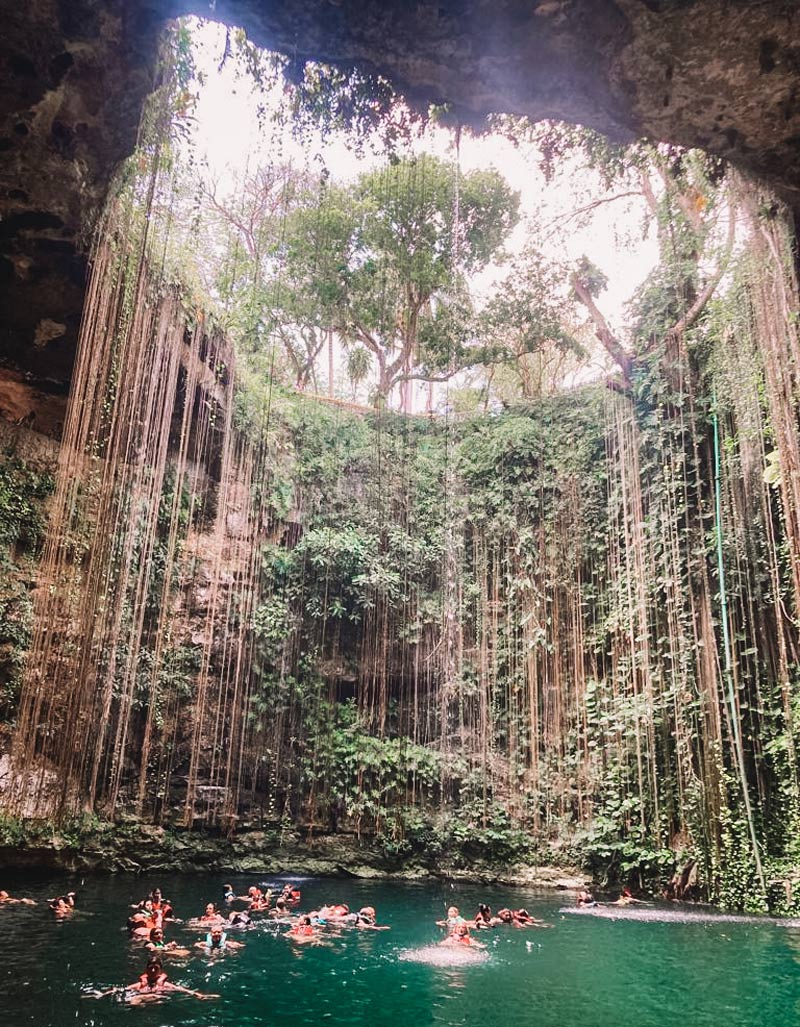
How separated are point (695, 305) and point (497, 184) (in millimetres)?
4272

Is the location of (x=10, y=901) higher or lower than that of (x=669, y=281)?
lower

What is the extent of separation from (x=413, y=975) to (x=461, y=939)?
108cm

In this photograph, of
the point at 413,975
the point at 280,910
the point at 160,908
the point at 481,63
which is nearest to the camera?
the point at 481,63

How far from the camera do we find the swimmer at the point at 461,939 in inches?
251

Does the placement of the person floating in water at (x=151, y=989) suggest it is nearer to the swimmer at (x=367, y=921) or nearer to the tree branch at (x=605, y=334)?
the swimmer at (x=367, y=921)

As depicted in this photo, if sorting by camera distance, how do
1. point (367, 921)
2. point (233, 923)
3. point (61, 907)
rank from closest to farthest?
1. point (61, 907)
2. point (233, 923)
3. point (367, 921)

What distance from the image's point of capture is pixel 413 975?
5461mm

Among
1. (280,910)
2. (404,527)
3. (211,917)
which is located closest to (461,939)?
(280,910)

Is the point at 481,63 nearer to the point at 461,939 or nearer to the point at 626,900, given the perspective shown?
the point at 461,939

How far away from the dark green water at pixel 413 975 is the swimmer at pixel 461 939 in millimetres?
143

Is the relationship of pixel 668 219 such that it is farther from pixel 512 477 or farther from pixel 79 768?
pixel 79 768

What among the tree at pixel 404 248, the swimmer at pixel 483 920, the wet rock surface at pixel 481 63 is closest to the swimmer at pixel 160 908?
the swimmer at pixel 483 920

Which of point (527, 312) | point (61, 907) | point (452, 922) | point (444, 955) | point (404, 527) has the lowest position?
point (444, 955)

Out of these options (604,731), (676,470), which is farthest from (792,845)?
(676,470)
